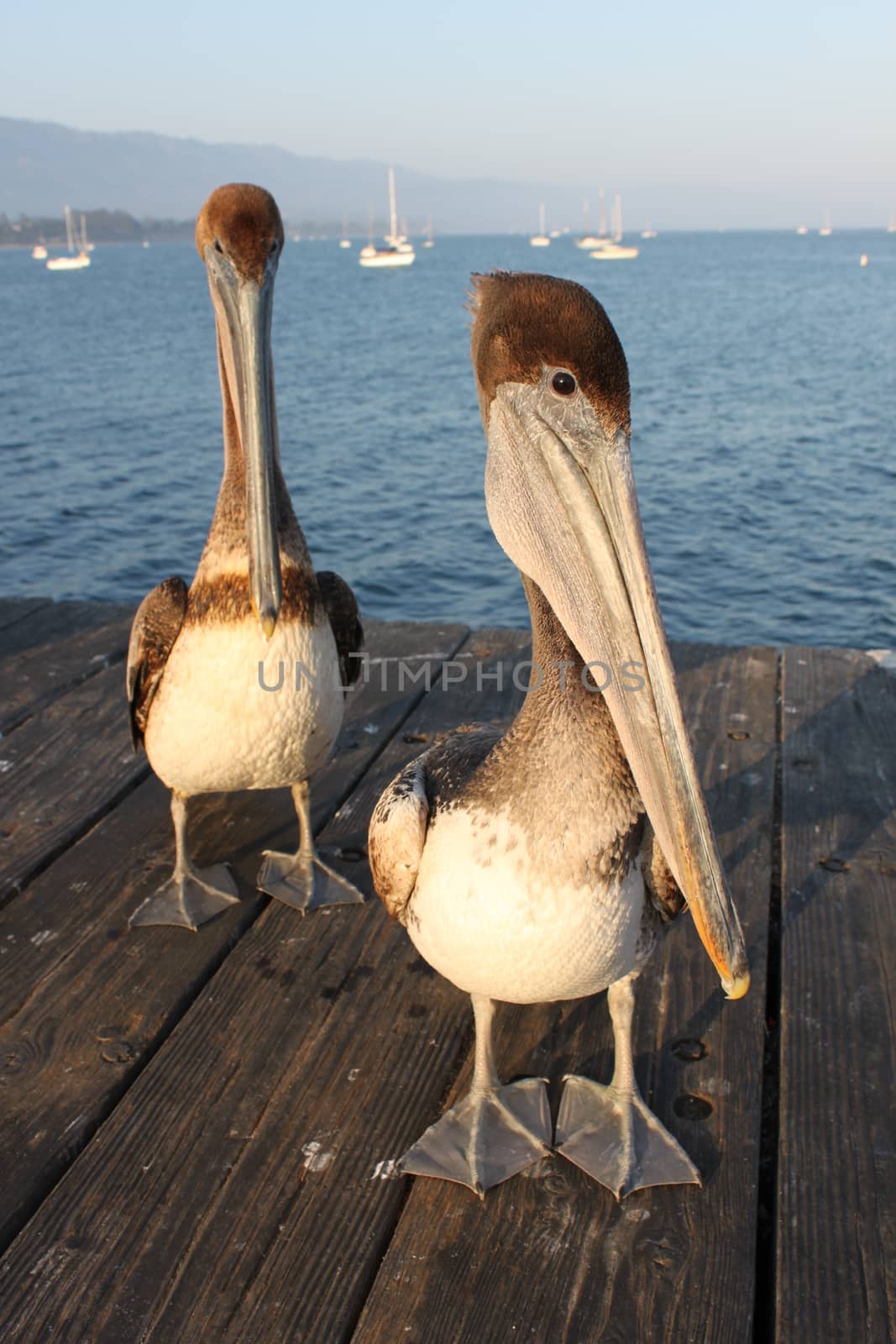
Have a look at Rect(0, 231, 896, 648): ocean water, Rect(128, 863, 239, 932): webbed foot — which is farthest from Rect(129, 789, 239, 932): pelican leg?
Rect(0, 231, 896, 648): ocean water

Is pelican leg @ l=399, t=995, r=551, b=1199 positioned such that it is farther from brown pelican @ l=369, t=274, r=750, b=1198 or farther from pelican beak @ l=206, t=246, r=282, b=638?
pelican beak @ l=206, t=246, r=282, b=638

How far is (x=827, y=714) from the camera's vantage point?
165 inches

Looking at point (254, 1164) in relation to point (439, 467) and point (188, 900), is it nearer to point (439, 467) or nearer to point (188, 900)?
point (188, 900)

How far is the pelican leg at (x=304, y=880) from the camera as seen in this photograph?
10.1ft

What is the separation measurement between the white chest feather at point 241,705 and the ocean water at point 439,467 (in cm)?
855

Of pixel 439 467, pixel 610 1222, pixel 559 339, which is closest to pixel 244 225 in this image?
pixel 559 339

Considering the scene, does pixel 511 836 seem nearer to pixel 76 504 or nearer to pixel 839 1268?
pixel 839 1268

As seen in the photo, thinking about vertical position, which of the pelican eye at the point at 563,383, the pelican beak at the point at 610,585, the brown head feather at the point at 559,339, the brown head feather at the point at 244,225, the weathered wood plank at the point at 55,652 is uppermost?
the brown head feather at the point at 244,225

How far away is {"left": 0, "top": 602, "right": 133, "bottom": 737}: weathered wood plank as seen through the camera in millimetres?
4383

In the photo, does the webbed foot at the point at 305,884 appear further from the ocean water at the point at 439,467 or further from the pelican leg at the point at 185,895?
the ocean water at the point at 439,467

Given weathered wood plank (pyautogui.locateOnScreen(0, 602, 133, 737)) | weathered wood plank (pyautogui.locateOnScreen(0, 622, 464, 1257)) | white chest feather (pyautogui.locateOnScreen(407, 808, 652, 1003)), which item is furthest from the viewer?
weathered wood plank (pyautogui.locateOnScreen(0, 602, 133, 737))

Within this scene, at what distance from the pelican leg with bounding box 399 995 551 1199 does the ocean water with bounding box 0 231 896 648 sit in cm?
923

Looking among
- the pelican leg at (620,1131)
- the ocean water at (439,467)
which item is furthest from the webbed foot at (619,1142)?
the ocean water at (439,467)

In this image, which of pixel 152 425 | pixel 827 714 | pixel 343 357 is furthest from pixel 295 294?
pixel 827 714
